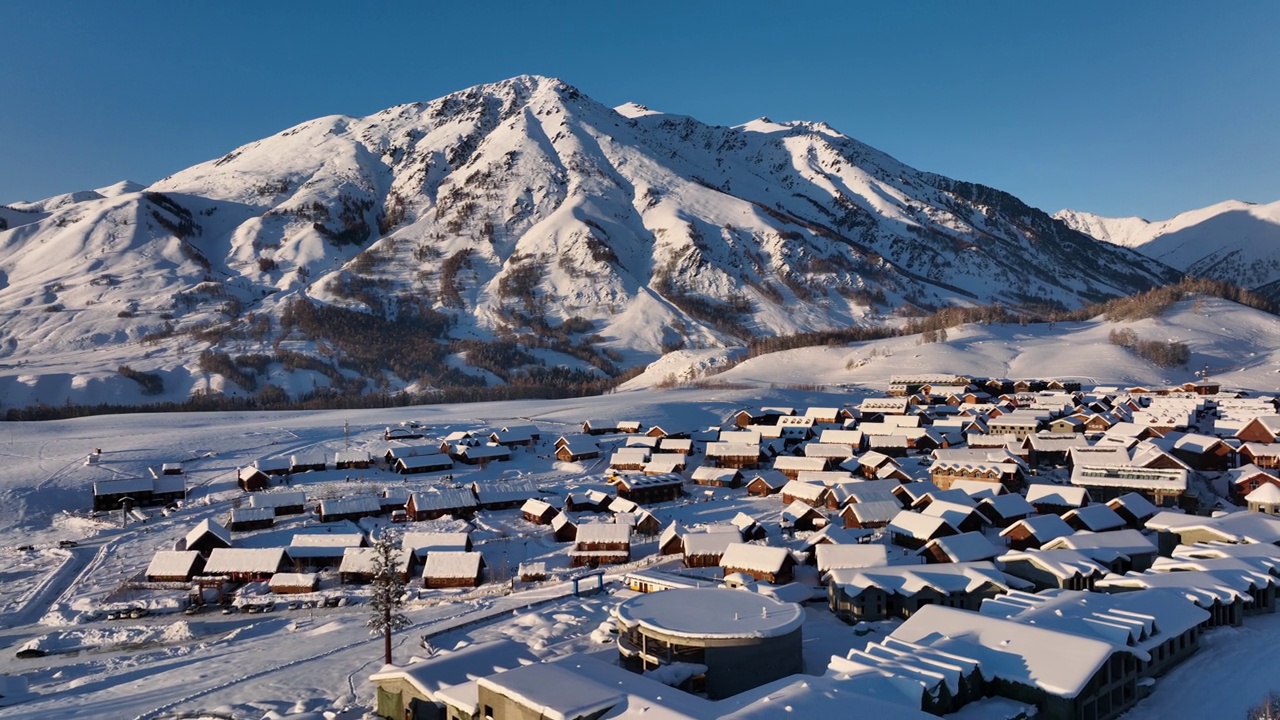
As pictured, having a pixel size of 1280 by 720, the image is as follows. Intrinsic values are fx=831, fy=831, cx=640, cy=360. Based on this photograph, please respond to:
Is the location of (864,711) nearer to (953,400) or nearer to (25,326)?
(953,400)

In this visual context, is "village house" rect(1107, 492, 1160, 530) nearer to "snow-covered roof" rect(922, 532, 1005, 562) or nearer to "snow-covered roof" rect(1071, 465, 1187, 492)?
"snow-covered roof" rect(1071, 465, 1187, 492)

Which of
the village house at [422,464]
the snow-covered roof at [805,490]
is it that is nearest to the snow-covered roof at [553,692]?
the snow-covered roof at [805,490]

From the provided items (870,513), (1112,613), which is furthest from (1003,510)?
(1112,613)

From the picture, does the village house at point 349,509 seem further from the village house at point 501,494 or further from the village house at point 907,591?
the village house at point 907,591

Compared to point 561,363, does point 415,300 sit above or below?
above

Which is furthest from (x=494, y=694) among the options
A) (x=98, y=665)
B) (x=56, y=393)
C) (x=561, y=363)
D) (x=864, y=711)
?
(x=561, y=363)

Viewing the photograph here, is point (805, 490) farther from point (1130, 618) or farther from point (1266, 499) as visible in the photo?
point (1130, 618)

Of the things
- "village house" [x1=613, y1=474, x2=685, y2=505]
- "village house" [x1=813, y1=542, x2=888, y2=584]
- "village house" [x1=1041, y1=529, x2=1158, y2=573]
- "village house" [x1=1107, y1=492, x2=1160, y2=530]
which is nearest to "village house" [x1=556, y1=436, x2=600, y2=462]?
"village house" [x1=613, y1=474, x2=685, y2=505]

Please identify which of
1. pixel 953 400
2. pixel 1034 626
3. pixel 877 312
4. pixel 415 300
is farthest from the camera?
pixel 877 312
